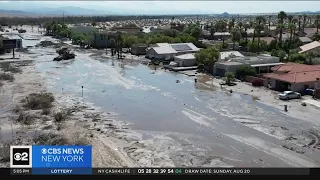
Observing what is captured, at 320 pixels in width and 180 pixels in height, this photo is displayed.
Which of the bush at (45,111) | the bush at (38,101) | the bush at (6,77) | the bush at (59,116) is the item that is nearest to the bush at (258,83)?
the bush at (38,101)

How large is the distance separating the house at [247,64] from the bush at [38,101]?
18.9m

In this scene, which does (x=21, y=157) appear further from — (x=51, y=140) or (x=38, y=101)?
(x=38, y=101)

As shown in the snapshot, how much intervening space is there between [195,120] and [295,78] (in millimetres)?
12638

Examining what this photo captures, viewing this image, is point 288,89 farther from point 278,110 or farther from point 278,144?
point 278,144

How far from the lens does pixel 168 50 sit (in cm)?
5794

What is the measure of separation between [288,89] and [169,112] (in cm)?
1197

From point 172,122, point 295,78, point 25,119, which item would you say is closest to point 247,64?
point 295,78

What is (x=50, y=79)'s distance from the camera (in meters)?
41.0

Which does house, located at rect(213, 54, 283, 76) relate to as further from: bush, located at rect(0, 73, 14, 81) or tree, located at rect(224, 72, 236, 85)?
bush, located at rect(0, 73, 14, 81)

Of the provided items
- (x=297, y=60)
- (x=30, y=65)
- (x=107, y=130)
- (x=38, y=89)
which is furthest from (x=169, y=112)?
(x=30, y=65)

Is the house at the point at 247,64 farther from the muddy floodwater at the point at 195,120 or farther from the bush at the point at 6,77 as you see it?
the bush at the point at 6,77

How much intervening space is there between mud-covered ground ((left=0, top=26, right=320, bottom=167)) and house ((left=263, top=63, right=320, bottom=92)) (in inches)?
70.9

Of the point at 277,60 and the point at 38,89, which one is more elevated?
the point at 277,60
